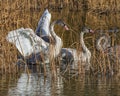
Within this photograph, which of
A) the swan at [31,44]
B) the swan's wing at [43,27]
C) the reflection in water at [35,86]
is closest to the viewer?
the reflection in water at [35,86]

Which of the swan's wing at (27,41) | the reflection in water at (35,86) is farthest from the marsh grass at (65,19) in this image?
the reflection in water at (35,86)

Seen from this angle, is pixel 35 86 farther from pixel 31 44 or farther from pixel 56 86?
Result: pixel 31 44

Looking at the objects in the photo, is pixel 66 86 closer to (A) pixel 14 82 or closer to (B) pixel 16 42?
(A) pixel 14 82

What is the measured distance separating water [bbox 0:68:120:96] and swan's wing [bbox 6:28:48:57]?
5.92 ft

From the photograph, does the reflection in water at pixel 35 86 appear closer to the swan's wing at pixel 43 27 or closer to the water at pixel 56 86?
the water at pixel 56 86

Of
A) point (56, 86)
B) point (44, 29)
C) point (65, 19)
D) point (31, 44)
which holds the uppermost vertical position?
point (65, 19)

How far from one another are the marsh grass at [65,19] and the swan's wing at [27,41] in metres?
0.15

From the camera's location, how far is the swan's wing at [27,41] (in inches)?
466

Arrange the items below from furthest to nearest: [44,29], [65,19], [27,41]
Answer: [65,19]
[44,29]
[27,41]

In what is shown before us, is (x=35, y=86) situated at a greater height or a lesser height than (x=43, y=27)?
lesser

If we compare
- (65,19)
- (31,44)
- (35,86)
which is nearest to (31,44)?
(31,44)

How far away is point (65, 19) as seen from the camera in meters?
19.6

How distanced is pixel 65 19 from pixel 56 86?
10774mm

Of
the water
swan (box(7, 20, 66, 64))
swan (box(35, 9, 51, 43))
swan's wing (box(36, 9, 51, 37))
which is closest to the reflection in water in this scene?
the water
